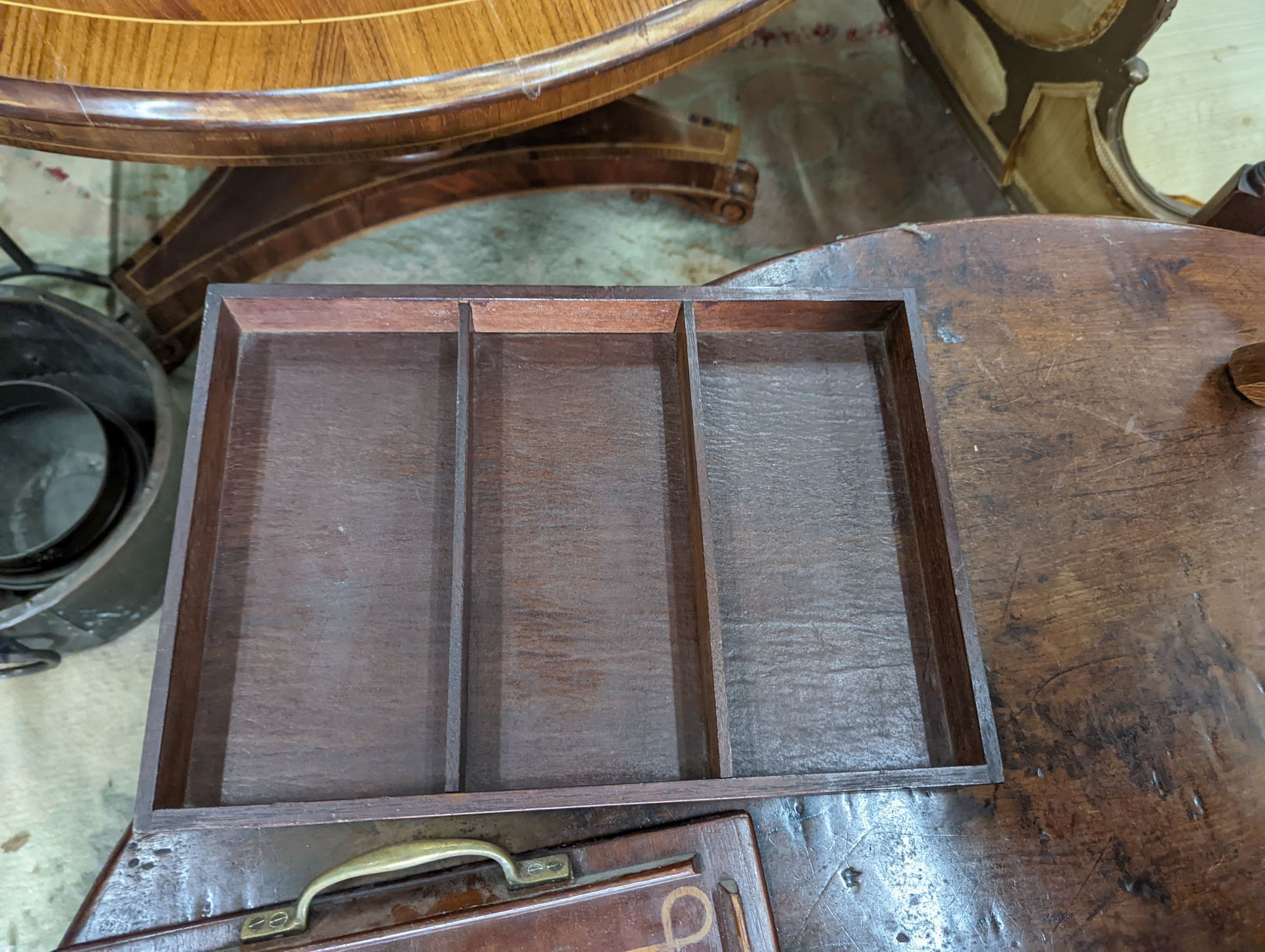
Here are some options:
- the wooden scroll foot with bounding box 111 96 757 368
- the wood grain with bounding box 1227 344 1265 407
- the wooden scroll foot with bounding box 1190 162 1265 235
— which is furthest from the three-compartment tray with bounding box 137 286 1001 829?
the wooden scroll foot with bounding box 111 96 757 368

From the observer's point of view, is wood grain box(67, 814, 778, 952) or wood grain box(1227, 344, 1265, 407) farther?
wood grain box(1227, 344, 1265, 407)

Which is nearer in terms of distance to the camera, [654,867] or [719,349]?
[654,867]

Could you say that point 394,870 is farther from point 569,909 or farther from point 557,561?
point 557,561

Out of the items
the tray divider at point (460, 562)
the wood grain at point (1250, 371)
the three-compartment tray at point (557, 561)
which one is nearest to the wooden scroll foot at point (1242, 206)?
the wood grain at point (1250, 371)

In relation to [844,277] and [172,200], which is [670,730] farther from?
[172,200]

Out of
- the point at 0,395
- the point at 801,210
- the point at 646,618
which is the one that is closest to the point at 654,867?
the point at 646,618

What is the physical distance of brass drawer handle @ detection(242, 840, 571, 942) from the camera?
2.63 feet

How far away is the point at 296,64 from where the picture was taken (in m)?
0.91

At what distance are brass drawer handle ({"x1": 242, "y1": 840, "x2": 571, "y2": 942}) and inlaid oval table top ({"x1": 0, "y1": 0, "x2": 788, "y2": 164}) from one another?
824 mm

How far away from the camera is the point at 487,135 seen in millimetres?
1011

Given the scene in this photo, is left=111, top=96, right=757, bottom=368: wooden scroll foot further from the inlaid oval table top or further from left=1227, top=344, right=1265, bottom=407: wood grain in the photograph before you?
left=1227, top=344, right=1265, bottom=407: wood grain

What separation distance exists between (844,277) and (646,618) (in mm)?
587

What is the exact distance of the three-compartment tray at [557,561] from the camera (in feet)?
2.62

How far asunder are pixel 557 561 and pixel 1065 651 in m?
0.68
